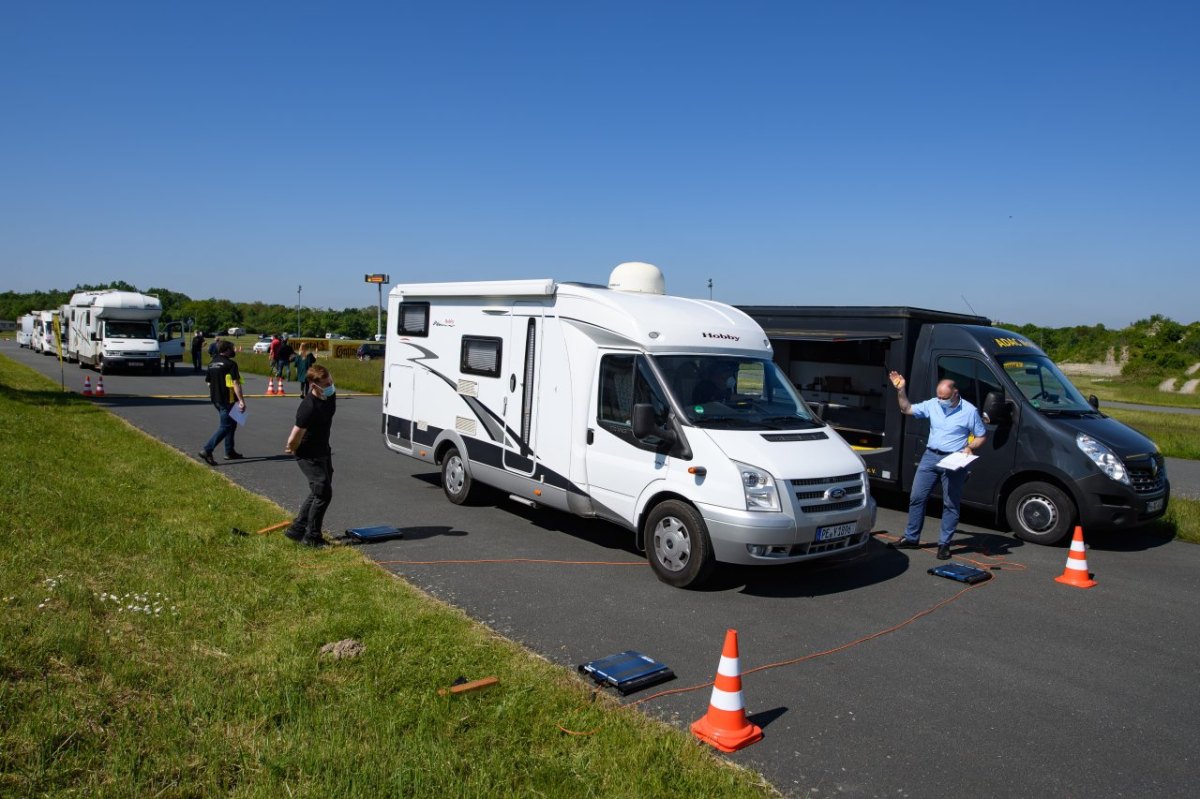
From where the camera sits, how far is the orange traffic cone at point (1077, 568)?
7.92 m

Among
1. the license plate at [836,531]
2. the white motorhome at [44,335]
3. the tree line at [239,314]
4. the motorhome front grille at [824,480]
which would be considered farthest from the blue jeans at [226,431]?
the tree line at [239,314]

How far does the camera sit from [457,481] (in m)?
10.4

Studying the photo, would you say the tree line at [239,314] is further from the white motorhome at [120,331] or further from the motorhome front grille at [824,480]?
the motorhome front grille at [824,480]

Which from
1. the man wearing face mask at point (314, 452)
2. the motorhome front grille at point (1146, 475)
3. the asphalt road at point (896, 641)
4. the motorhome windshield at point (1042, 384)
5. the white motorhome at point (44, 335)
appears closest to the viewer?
the asphalt road at point (896, 641)

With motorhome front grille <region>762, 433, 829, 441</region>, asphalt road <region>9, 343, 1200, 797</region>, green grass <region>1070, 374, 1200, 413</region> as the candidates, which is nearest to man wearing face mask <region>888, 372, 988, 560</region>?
asphalt road <region>9, 343, 1200, 797</region>

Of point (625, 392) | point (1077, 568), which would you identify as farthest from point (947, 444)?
point (625, 392)

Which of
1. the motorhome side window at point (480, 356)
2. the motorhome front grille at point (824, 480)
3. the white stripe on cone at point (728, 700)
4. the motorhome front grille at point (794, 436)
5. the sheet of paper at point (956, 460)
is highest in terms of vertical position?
the motorhome side window at point (480, 356)

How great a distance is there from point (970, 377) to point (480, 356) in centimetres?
605

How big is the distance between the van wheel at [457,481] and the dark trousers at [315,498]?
7.67 feet

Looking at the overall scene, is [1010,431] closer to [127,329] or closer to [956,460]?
[956,460]

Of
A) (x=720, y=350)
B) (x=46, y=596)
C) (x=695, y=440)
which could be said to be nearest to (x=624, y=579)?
(x=695, y=440)

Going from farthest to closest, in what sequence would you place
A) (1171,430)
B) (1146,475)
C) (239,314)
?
1. (239,314)
2. (1171,430)
3. (1146,475)

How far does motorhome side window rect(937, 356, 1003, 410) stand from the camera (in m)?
10.2

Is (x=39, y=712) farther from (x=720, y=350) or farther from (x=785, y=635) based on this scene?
(x=720, y=350)
